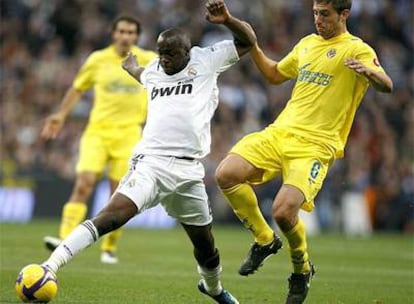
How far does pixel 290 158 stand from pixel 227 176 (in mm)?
605

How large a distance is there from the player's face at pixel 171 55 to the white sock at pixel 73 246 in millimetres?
1523

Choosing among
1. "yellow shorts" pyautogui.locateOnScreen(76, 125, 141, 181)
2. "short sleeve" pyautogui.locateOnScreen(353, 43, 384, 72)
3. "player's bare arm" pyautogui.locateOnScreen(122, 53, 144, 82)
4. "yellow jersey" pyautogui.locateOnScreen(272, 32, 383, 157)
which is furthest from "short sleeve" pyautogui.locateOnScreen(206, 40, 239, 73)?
"yellow shorts" pyautogui.locateOnScreen(76, 125, 141, 181)

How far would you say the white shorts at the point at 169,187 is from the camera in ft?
28.9

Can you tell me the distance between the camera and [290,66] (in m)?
10.4

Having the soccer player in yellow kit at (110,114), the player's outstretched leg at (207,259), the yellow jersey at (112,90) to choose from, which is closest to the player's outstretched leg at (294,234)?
the player's outstretched leg at (207,259)

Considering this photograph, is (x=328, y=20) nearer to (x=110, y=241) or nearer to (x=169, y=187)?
(x=169, y=187)

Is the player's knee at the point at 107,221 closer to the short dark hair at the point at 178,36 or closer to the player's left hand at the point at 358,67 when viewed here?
the short dark hair at the point at 178,36

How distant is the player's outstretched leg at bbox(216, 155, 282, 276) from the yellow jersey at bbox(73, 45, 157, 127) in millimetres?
4482

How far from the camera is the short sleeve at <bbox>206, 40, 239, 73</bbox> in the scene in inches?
369

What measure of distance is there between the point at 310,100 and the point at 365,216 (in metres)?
13.8

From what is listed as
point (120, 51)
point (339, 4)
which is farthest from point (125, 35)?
point (339, 4)

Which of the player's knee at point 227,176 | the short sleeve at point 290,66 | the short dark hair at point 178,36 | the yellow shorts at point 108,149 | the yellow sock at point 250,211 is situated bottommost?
the yellow shorts at point 108,149

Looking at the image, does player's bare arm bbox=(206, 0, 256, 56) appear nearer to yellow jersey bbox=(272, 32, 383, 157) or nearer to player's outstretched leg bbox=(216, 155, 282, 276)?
yellow jersey bbox=(272, 32, 383, 157)

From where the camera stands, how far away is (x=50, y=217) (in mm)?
22703
